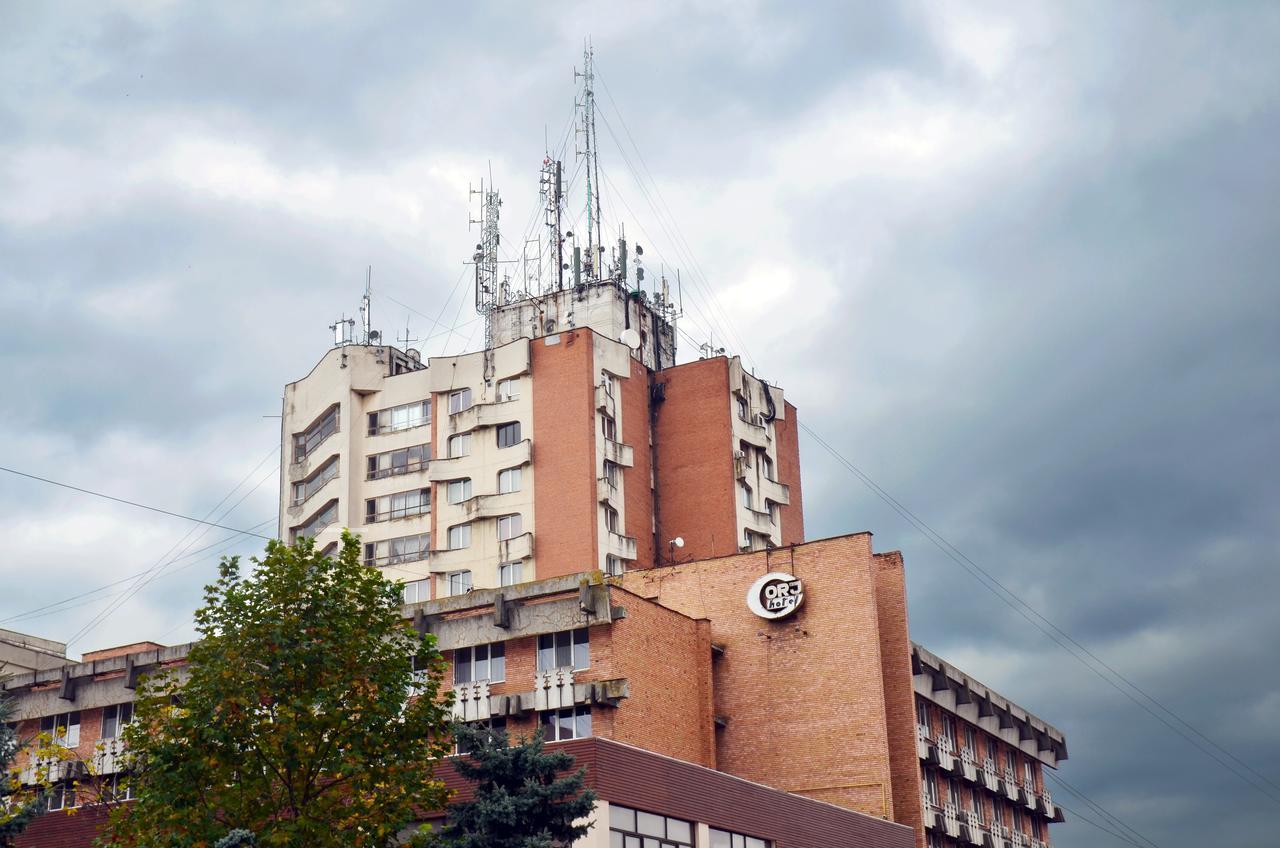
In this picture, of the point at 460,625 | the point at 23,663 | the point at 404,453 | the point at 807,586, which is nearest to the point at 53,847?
the point at 460,625

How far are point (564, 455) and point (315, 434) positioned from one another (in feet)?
60.6

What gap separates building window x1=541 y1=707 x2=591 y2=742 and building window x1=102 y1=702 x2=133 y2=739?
18038 mm

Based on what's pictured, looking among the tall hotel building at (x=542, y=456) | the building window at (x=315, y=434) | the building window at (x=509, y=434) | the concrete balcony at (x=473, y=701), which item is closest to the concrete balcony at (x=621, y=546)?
the tall hotel building at (x=542, y=456)

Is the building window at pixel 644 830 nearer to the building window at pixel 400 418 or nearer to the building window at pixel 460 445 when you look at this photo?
the building window at pixel 460 445

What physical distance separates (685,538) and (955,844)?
2676 centimetres

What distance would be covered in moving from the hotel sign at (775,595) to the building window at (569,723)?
8.96 metres

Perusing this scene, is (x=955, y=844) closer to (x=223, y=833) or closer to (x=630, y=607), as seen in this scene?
(x=630, y=607)

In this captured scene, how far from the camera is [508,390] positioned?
292ft

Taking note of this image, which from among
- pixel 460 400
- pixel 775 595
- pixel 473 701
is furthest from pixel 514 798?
pixel 460 400

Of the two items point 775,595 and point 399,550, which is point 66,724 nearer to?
point 399,550

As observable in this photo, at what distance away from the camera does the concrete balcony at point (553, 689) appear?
5562 centimetres

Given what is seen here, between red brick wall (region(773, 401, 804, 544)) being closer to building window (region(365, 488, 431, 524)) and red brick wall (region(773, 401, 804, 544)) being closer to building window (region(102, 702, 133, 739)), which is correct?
building window (region(365, 488, 431, 524))

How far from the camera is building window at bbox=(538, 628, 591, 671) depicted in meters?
56.0

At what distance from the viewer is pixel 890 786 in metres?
59.5
